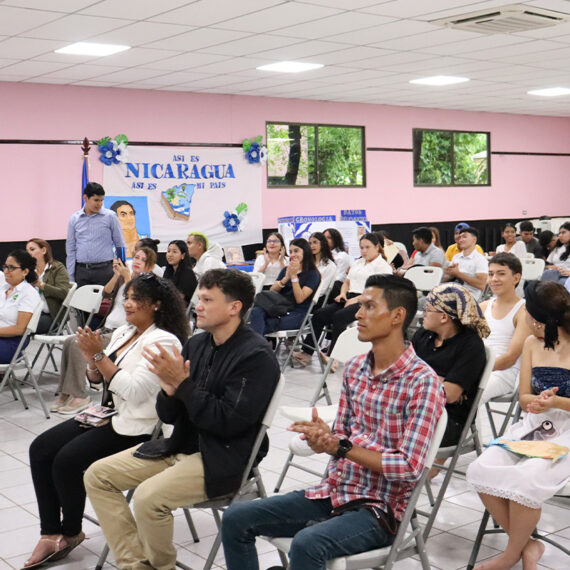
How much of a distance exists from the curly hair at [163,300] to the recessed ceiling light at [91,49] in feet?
15.6

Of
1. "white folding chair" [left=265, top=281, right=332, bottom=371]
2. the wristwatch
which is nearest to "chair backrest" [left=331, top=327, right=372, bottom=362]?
the wristwatch

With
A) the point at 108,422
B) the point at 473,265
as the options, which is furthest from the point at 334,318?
the point at 108,422

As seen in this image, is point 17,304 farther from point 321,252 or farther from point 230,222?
point 230,222

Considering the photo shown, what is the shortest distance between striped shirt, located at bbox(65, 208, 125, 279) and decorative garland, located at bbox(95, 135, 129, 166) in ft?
8.20

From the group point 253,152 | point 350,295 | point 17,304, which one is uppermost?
point 253,152

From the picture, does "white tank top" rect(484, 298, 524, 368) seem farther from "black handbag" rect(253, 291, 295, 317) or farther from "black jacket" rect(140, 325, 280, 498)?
"black handbag" rect(253, 291, 295, 317)

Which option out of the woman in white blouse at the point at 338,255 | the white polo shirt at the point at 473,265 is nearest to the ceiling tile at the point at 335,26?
the woman in white blouse at the point at 338,255

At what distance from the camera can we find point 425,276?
A: 26.9 feet

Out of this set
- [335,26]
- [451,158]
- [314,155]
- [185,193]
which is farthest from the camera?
[451,158]

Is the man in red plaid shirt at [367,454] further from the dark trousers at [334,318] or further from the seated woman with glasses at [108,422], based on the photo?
the dark trousers at [334,318]

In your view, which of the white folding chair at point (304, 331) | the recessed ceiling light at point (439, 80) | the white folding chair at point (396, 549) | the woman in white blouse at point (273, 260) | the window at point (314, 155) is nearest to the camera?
the white folding chair at point (396, 549)

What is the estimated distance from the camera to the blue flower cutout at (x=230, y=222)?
11.6m

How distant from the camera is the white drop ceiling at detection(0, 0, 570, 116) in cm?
649

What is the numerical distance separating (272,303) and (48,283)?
197cm
